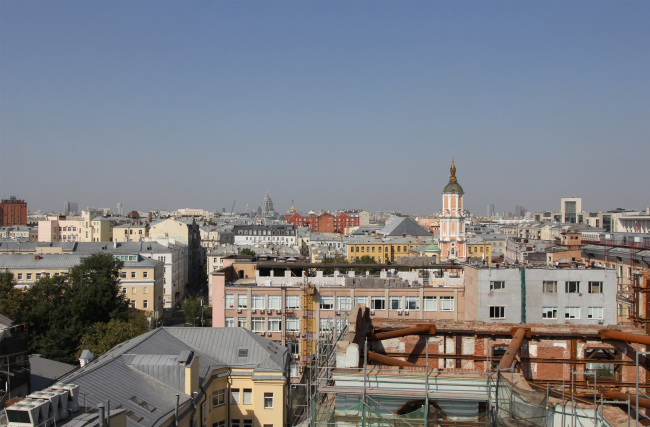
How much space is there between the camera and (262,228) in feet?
359

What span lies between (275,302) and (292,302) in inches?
34.9

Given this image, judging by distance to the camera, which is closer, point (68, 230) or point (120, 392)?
point (120, 392)

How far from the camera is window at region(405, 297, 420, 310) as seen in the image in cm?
2927

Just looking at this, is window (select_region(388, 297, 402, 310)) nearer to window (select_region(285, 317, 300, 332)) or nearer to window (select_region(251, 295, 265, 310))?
window (select_region(285, 317, 300, 332))

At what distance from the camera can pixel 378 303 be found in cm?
2945

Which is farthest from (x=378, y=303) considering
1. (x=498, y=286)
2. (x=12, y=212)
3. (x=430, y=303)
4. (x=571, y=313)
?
(x=12, y=212)

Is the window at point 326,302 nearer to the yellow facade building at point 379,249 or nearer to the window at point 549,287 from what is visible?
the window at point 549,287

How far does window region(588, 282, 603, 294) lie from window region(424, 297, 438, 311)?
23.8 ft

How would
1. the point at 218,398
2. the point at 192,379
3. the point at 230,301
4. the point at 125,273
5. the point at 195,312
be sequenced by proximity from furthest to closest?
the point at 125,273 → the point at 195,312 → the point at 230,301 → the point at 218,398 → the point at 192,379

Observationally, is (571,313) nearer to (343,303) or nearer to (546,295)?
(546,295)

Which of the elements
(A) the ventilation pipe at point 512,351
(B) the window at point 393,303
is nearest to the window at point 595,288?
(B) the window at point 393,303

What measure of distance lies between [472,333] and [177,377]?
28.6 ft

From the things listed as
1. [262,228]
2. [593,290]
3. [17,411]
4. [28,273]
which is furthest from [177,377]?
[262,228]

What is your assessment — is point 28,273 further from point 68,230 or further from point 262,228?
point 262,228
